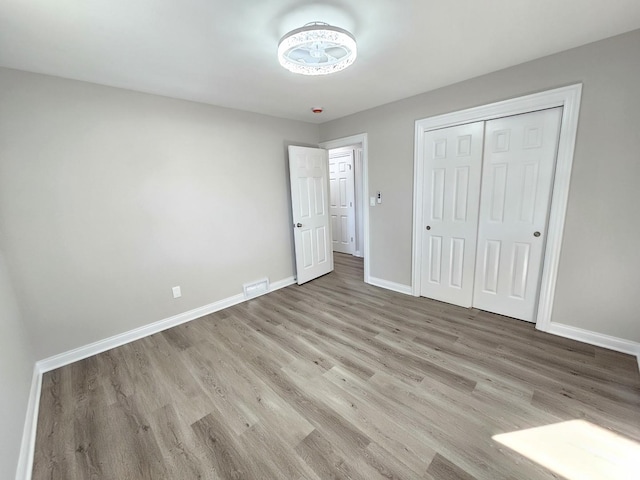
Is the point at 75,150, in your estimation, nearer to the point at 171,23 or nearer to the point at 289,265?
the point at 171,23

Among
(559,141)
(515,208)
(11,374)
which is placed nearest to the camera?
(11,374)

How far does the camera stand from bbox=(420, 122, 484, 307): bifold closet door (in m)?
2.68

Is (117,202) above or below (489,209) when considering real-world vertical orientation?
above

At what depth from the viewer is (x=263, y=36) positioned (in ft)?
5.41

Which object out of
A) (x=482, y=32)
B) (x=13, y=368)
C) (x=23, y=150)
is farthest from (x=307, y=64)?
(x=13, y=368)

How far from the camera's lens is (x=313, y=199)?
3.92 metres

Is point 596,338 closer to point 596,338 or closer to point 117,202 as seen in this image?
point 596,338

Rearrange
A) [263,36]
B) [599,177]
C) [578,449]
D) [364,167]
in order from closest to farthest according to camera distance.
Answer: [578,449], [263,36], [599,177], [364,167]

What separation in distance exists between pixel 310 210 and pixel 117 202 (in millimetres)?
2301

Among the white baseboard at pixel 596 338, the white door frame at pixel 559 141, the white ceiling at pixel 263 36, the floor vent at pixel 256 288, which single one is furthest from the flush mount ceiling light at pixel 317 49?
the white baseboard at pixel 596 338

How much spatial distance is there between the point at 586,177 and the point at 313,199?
2905mm

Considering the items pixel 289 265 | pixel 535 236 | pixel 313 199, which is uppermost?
pixel 313 199

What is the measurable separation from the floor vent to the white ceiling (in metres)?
2.28

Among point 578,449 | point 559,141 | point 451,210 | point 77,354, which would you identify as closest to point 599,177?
point 559,141
